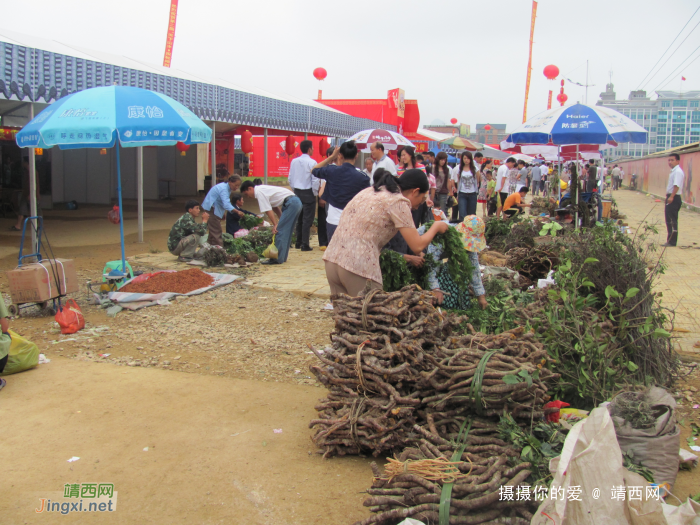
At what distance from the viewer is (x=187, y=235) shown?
362 inches

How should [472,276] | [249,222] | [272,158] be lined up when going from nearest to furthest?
[472,276] → [249,222] → [272,158]

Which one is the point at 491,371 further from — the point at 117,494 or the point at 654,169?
the point at 654,169

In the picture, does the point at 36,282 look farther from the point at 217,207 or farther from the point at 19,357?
the point at 217,207

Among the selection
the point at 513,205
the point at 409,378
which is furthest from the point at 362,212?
the point at 513,205

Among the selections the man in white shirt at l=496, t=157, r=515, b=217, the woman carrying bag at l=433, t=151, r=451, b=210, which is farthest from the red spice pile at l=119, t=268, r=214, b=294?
the man in white shirt at l=496, t=157, r=515, b=217

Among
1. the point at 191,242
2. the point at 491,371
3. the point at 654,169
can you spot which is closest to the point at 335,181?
the point at 191,242

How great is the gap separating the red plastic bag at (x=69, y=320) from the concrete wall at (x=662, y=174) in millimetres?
23763

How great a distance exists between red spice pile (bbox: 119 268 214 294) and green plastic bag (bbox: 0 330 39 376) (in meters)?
2.25

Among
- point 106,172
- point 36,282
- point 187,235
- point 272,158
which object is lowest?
point 36,282

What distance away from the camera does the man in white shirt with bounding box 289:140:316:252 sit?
975cm

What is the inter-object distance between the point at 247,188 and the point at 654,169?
34.2m

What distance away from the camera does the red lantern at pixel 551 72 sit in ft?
112

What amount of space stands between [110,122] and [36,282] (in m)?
1.94

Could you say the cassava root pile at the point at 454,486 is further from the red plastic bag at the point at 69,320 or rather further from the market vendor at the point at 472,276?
the red plastic bag at the point at 69,320
